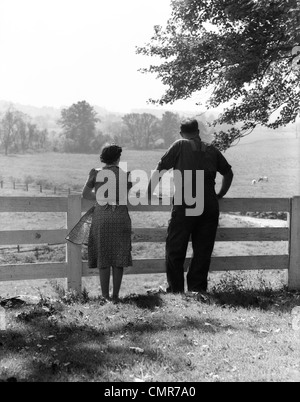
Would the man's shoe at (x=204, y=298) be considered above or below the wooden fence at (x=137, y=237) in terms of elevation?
below

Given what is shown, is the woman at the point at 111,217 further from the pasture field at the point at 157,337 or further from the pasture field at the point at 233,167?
the pasture field at the point at 233,167

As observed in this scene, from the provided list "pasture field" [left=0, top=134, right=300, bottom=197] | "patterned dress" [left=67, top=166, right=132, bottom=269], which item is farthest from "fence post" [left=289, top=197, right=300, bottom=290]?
"pasture field" [left=0, top=134, right=300, bottom=197]

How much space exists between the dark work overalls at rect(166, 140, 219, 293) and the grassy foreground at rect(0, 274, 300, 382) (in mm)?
340

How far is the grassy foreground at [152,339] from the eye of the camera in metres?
4.03

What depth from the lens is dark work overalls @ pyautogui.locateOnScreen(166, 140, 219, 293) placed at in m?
6.67

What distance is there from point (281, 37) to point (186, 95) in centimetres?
299

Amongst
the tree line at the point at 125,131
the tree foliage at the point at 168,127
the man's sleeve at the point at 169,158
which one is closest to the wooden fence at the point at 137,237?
the man's sleeve at the point at 169,158

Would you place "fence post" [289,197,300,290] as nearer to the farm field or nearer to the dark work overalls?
the dark work overalls

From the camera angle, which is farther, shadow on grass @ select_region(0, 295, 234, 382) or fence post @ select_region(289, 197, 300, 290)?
fence post @ select_region(289, 197, 300, 290)

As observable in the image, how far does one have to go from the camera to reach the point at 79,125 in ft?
242

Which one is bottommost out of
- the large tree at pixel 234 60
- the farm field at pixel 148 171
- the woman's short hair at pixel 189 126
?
the farm field at pixel 148 171

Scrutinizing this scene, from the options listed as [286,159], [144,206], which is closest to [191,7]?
[144,206]

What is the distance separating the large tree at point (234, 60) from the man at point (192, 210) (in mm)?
5742
